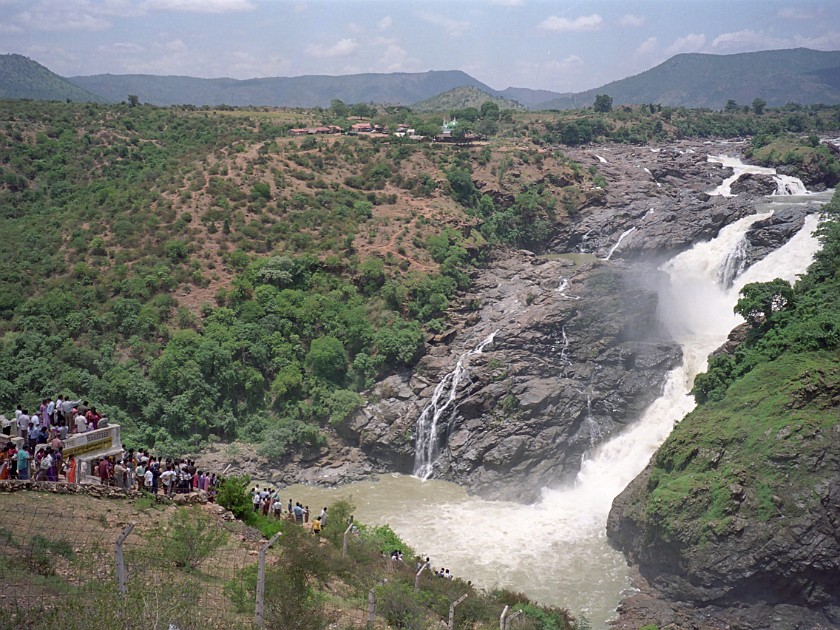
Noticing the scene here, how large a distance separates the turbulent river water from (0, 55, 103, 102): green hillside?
114 metres

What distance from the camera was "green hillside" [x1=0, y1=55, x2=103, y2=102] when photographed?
5059 inches

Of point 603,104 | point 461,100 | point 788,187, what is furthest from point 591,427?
point 461,100

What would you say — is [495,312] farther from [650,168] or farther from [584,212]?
[650,168]

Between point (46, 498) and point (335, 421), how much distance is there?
62.9 ft

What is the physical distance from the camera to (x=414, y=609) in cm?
1608

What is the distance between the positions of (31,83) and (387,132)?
308ft

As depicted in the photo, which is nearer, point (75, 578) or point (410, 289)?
point (75, 578)

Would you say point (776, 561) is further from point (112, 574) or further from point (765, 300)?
point (112, 574)

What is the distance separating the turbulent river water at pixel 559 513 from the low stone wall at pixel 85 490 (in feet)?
35.1

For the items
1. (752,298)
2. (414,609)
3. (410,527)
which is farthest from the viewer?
(752,298)

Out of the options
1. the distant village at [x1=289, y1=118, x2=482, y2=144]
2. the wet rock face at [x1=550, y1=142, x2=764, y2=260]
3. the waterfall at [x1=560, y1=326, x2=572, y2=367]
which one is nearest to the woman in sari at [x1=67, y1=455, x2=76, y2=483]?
the waterfall at [x1=560, y1=326, x2=572, y2=367]

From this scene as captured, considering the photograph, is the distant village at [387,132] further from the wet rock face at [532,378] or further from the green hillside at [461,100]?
the green hillside at [461,100]

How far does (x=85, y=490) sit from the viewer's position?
17.2 m

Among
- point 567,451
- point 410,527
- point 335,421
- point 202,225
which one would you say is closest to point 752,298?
point 567,451
